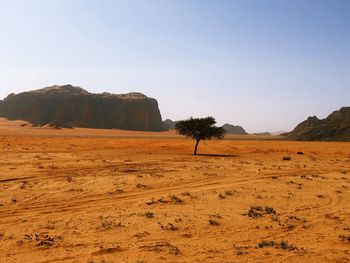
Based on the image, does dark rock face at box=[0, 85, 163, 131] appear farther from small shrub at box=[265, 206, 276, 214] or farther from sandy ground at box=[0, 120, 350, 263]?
small shrub at box=[265, 206, 276, 214]

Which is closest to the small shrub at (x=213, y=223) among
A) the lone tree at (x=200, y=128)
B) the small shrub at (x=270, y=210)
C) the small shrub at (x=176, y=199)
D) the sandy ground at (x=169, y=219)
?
the sandy ground at (x=169, y=219)

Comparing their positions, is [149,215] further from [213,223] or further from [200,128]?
[200,128]

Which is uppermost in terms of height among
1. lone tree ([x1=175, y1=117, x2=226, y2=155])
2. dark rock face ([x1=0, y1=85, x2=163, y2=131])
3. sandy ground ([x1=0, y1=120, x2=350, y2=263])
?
dark rock face ([x1=0, y1=85, x2=163, y2=131])

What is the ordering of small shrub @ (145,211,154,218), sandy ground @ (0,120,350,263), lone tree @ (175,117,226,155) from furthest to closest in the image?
Answer: lone tree @ (175,117,226,155) → small shrub @ (145,211,154,218) → sandy ground @ (0,120,350,263)

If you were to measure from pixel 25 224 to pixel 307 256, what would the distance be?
8.35 meters

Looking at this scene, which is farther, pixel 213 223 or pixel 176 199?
pixel 176 199

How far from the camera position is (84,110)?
544 feet

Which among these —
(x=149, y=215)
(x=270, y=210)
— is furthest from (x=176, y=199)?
(x=270, y=210)

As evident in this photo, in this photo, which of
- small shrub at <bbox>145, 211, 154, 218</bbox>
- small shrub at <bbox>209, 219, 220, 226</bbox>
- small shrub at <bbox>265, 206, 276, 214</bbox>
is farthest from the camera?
small shrub at <bbox>265, 206, 276, 214</bbox>

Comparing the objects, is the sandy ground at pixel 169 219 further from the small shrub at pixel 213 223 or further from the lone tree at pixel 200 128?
the lone tree at pixel 200 128

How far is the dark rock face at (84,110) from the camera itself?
6447 inches

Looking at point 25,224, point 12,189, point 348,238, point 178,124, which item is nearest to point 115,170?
point 12,189

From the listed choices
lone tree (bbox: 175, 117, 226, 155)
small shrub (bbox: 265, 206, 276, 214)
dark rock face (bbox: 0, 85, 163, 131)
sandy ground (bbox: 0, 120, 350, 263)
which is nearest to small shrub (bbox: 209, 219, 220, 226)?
sandy ground (bbox: 0, 120, 350, 263)

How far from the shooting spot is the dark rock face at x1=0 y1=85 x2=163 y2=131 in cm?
16375
